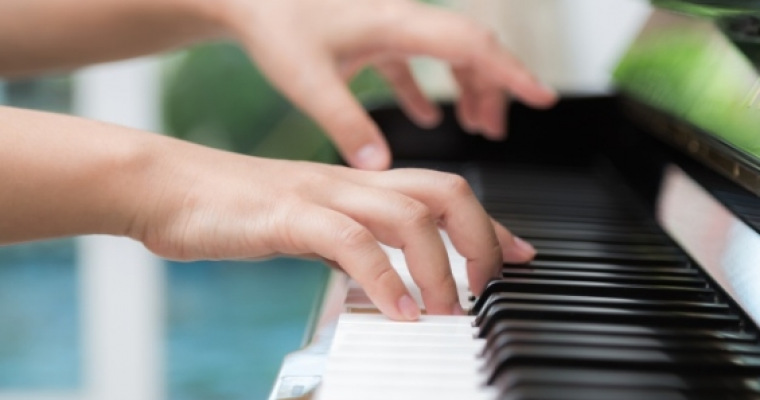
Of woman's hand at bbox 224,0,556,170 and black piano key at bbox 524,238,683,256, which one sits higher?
woman's hand at bbox 224,0,556,170

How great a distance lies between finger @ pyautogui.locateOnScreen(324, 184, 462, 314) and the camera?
0.62 m

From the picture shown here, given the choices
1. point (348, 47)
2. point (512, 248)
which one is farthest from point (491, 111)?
point (512, 248)

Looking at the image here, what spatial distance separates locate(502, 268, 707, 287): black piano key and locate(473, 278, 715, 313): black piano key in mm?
13

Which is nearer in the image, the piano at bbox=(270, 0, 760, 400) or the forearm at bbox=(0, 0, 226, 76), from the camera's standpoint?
the piano at bbox=(270, 0, 760, 400)

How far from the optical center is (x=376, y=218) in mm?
634

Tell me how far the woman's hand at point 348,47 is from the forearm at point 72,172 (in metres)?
0.31

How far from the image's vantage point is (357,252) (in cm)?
60

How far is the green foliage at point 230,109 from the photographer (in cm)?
266

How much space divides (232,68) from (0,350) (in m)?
1.00

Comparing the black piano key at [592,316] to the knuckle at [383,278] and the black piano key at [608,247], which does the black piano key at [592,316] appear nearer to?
the knuckle at [383,278]

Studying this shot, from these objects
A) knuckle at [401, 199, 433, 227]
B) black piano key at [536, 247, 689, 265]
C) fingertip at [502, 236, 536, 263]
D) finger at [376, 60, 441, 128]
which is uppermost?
finger at [376, 60, 441, 128]

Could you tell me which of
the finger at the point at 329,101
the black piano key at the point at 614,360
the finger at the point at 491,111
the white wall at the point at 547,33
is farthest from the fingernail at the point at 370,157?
the white wall at the point at 547,33

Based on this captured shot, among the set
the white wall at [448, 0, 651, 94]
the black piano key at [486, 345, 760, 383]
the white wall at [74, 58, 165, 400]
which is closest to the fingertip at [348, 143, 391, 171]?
the black piano key at [486, 345, 760, 383]

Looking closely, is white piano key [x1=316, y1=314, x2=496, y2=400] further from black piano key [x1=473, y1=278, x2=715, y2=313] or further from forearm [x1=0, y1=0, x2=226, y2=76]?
forearm [x1=0, y1=0, x2=226, y2=76]
